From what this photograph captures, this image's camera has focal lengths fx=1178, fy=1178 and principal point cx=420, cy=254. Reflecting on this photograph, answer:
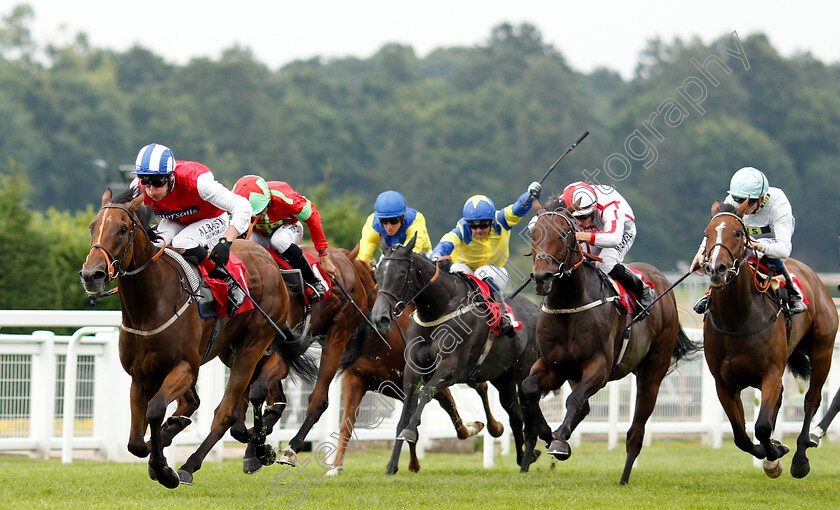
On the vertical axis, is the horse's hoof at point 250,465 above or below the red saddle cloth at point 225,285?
below

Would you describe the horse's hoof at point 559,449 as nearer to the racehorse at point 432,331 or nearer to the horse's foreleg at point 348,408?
the racehorse at point 432,331

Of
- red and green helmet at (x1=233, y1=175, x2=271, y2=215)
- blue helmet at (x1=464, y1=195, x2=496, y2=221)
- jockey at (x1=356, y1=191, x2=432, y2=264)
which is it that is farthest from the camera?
blue helmet at (x1=464, y1=195, x2=496, y2=221)

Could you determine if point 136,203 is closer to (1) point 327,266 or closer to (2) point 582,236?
(1) point 327,266

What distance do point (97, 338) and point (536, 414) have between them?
12.0 ft

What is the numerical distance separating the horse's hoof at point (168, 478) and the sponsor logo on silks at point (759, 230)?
412 cm

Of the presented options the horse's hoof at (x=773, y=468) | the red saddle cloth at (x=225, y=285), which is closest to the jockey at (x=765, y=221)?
the horse's hoof at (x=773, y=468)

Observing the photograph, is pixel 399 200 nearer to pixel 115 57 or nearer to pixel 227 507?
pixel 227 507

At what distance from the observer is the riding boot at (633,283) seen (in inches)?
320

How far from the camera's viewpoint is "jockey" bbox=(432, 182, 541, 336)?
30.1 feet

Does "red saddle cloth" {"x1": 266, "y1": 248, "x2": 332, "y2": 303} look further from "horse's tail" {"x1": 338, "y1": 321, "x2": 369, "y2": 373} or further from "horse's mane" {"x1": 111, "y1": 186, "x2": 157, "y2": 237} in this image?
"horse's mane" {"x1": 111, "y1": 186, "x2": 157, "y2": 237}

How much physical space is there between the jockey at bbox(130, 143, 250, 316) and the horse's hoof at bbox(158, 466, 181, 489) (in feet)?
3.64

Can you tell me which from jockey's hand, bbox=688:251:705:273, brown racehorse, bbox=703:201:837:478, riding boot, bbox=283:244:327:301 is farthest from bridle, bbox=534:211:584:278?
riding boot, bbox=283:244:327:301

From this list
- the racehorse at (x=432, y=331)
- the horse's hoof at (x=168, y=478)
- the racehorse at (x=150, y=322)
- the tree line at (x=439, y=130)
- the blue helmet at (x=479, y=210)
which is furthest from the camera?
the tree line at (x=439, y=130)

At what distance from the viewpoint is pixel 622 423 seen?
12297 millimetres
